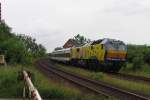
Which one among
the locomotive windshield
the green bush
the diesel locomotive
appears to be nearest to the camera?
the diesel locomotive

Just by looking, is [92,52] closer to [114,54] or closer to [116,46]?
[116,46]

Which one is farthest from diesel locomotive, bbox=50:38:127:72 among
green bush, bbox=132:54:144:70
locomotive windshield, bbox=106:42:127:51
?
green bush, bbox=132:54:144:70

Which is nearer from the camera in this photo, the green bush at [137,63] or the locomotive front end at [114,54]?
the locomotive front end at [114,54]

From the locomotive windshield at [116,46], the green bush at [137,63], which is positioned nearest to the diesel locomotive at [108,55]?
A: the locomotive windshield at [116,46]

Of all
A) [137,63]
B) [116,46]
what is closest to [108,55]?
[116,46]

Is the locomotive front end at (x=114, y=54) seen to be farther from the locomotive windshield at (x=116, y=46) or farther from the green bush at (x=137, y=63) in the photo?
the green bush at (x=137, y=63)

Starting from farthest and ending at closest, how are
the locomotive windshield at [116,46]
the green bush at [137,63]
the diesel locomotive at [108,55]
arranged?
the green bush at [137,63], the locomotive windshield at [116,46], the diesel locomotive at [108,55]

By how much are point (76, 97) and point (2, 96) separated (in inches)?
98.5

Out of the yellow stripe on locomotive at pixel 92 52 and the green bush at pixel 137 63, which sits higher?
the yellow stripe on locomotive at pixel 92 52

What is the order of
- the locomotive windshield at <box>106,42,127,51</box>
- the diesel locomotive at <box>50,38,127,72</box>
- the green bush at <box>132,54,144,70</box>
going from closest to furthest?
the diesel locomotive at <box>50,38,127,72</box> → the locomotive windshield at <box>106,42,127,51</box> → the green bush at <box>132,54,144,70</box>

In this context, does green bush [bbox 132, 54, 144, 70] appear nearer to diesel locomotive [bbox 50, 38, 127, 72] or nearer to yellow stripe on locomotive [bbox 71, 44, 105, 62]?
diesel locomotive [bbox 50, 38, 127, 72]

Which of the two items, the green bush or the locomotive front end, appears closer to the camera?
the locomotive front end

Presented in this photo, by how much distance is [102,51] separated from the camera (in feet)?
129

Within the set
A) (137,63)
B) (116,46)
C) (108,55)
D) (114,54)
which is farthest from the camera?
(137,63)
